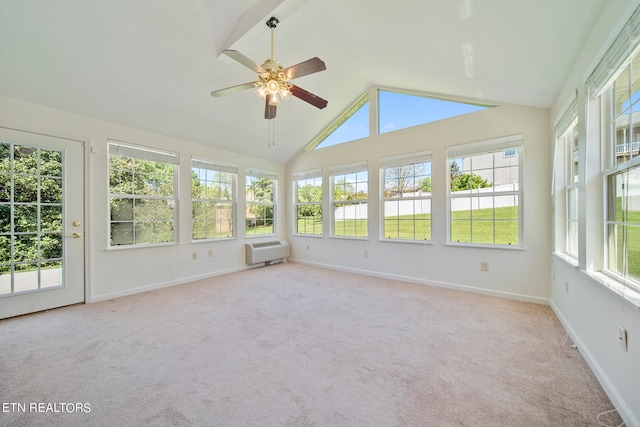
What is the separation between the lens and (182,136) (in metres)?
4.22


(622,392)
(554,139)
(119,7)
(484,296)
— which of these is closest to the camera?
(622,392)

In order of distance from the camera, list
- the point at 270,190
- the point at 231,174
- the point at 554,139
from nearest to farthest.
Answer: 1. the point at 554,139
2. the point at 231,174
3. the point at 270,190

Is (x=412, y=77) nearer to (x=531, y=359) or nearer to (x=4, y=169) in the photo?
(x=531, y=359)

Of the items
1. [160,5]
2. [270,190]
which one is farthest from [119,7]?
[270,190]

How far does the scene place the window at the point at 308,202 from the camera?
221 inches

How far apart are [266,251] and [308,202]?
4.79 feet

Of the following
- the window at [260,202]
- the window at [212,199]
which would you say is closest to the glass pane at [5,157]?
the window at [212,199]

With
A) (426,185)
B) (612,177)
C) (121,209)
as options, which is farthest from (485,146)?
(121,209)

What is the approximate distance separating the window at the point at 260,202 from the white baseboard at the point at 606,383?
16.4 ft

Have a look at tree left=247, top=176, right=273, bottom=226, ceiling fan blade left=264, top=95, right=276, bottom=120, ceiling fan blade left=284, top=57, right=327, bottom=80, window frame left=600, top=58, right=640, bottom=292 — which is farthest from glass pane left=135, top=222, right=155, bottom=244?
window frame left=600, top=58, right=640, bottom=292

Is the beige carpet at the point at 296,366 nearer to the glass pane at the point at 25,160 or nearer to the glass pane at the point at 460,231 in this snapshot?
the glass pane at the point at 460,231

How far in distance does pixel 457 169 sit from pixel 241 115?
11.8 ft

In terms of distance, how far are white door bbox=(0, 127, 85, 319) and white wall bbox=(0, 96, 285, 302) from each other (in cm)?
11

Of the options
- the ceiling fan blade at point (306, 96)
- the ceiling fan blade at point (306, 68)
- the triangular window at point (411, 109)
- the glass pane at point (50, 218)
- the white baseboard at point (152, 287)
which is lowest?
the white baseboard at point (152, 287)
